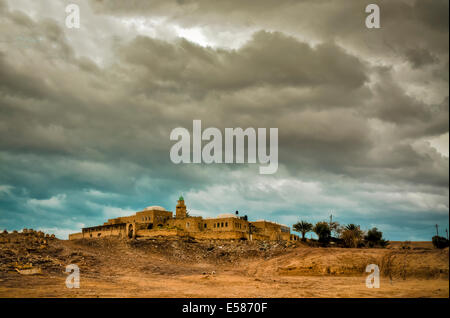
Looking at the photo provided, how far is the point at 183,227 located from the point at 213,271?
100 feet

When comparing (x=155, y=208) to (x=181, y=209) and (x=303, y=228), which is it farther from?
(x=303, y=228)

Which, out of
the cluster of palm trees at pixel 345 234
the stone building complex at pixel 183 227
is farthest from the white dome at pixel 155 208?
the cluster of palm trees at pixel 345 234

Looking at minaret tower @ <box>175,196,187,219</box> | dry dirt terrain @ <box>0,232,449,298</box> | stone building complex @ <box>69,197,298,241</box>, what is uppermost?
minaret tower @ <box>175,196,187,219</box>

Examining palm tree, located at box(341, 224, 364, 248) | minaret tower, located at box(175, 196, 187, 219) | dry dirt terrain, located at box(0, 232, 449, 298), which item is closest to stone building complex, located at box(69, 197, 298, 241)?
minaret tower, located at box(175, 196, 187, 219)

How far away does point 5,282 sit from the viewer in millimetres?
33344

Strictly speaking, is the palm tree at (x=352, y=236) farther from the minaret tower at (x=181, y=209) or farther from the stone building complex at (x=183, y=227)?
the minaret tower at (x=181, y=209)

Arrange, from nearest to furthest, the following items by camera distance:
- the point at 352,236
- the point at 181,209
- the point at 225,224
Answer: the point at 352,236, the point at 225,224, the point at 181,209

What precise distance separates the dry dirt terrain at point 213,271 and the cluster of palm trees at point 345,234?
13.3 m

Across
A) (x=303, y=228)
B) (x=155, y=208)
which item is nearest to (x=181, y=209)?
(x=155, y=208)

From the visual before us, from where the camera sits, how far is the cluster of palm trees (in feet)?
224

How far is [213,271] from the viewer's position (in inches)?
1838

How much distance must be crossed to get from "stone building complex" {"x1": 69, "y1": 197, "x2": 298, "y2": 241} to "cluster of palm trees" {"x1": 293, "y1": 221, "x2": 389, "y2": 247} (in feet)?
11.9

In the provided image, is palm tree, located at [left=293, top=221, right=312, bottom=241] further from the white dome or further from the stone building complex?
the white dome
